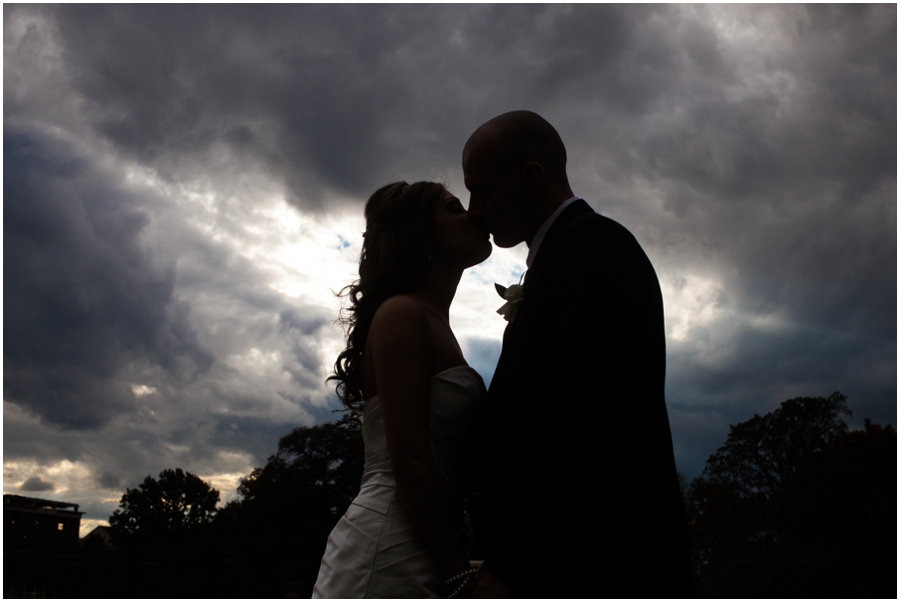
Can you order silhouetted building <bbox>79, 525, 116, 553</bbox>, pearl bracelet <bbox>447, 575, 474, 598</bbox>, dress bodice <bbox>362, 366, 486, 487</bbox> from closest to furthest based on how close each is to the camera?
pearl bracelet <bbox>447, 575, 474, 598</bbox>
dress bodice <bbox>362, 366, 486, 487</bbox>
silhouetted building <bbox>79, 525, 116, 553</bbox>

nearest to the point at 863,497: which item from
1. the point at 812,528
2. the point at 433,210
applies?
the point at 812,528

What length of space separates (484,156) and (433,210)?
3.40 ft

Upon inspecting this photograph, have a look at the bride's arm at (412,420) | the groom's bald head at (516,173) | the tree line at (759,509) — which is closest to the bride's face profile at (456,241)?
the groom's bald head at (516,173)

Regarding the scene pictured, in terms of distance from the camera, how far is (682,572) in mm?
2381

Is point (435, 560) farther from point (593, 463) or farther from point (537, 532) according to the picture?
point (593, 463)

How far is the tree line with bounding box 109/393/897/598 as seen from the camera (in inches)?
1523

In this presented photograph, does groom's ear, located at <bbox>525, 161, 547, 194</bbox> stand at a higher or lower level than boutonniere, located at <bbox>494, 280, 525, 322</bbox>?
higher

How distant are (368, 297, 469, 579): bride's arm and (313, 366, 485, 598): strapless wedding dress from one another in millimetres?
136

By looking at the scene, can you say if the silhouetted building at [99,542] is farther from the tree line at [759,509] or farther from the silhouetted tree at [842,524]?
the silhouetted tree at [842,524]

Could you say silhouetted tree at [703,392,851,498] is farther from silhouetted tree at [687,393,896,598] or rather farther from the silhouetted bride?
the silhouetted bride

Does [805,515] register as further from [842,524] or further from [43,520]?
[43,520]

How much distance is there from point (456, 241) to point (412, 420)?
1.52 m

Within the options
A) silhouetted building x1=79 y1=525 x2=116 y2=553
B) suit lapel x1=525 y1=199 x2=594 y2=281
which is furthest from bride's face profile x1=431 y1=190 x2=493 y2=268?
silhouetted building x1=79 y1=525 x2=116 y2=553

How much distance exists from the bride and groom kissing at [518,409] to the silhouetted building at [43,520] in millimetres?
92634
